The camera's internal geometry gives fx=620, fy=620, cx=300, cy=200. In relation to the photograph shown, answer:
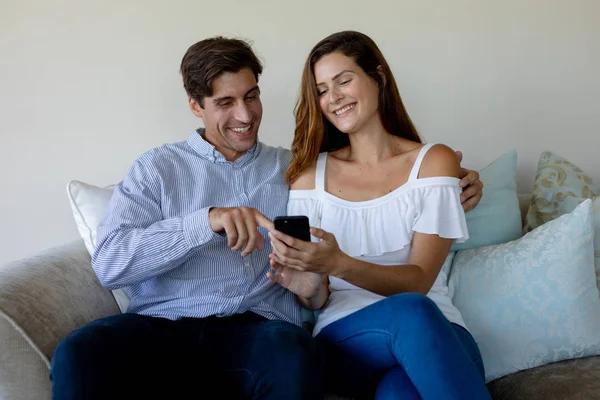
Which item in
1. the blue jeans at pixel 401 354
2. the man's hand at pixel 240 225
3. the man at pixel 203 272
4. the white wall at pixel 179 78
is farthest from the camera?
the white wall at pixel 179 78

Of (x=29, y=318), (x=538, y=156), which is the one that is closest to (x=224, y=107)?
(x=29, y=318)

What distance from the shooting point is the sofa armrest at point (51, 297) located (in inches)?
54.7

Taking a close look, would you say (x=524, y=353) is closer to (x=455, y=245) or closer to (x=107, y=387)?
(x=455, y=245)

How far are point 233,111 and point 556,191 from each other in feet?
3.50

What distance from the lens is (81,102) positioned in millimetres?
2225

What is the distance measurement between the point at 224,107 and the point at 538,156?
1.23 meters

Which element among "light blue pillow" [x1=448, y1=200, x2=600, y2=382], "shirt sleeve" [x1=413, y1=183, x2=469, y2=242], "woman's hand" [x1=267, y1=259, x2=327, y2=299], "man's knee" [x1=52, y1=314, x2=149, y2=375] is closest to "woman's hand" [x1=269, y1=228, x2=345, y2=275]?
"woman's hand" [x1=267, y1=259, x2=327, y2=299]

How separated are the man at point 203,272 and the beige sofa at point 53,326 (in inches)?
4.1

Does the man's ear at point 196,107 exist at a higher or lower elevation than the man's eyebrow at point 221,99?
lower

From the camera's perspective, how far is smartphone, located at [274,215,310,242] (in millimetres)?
1388

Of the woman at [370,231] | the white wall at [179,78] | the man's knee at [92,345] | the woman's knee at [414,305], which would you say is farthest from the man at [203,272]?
the white wall at [179,78]

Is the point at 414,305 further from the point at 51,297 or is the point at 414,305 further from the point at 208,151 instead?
the point at 51,297

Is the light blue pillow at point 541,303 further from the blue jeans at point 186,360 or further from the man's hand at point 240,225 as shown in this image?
the man's hand at point 240,225

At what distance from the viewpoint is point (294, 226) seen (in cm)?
140
